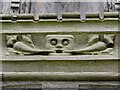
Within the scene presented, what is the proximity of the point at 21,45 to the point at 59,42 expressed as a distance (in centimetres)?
16

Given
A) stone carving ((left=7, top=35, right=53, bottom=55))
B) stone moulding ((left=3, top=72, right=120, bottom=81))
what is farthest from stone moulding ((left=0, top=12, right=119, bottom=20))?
stone moulding ((left=3, top=72, right=120, bottom=81))

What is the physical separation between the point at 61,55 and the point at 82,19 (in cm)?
18

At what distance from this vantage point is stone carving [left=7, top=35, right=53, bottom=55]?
6.40ft

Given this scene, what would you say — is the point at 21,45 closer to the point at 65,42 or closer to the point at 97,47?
the point at 65,42

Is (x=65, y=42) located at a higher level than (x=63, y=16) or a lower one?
lower

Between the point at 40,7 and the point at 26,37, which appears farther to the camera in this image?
the point at 40,7

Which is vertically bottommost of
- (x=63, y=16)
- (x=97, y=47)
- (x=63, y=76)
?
(x=63, y=76)

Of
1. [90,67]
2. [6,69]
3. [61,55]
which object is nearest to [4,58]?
[6,69]

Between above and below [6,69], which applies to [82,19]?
above

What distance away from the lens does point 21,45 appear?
6.41 ft

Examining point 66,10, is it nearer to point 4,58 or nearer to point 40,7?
point 40,7

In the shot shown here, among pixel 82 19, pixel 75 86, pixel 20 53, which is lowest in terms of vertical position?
pixel 75 86

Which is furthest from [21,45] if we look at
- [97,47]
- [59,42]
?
[97,47]

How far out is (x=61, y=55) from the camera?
1943 millimetres
